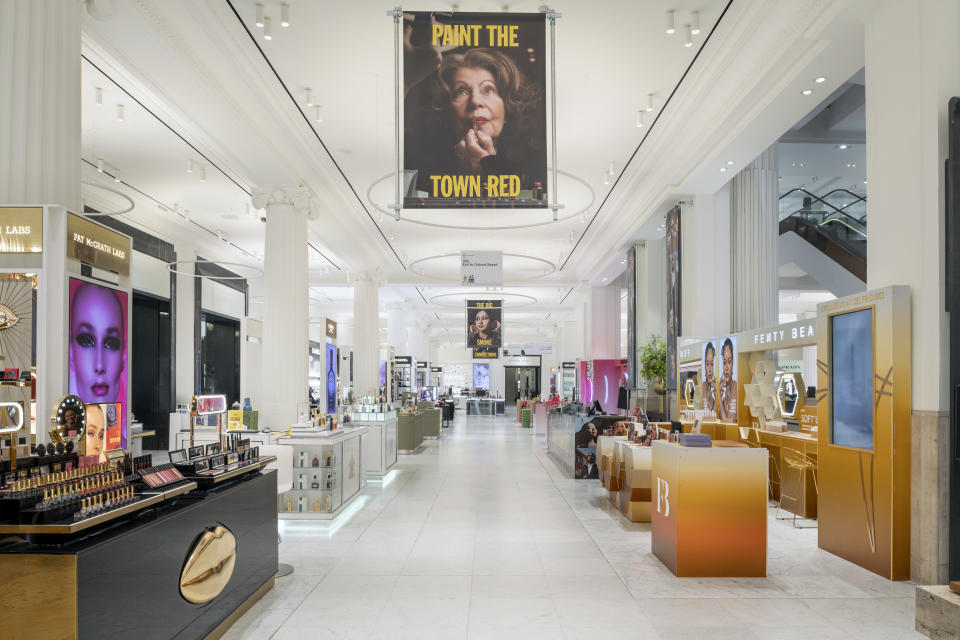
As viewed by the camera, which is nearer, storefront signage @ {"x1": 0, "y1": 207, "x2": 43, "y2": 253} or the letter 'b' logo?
storefront signage @ {"x1": 0, "y1": 207, "x2": 43, "y2": 253}

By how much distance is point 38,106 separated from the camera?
3885 mm

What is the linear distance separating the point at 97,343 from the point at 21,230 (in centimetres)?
85

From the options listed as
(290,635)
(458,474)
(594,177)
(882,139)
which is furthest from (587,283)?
(290,635)

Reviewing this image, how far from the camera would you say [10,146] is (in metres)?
3.78

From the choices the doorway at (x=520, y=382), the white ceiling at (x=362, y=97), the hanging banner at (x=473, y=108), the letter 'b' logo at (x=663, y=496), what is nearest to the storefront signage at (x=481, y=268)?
the white ceiling at (x=362, y=97)

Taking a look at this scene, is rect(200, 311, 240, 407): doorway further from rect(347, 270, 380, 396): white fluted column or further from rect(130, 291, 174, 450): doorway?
rect(347, 270, 380, 396): white fluted column

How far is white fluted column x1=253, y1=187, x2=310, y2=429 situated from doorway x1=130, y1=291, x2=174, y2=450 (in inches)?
208

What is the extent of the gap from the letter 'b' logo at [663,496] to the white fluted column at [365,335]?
12391 mm

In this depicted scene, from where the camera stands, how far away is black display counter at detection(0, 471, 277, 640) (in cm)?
248

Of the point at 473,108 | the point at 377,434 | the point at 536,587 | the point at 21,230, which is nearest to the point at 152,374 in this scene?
the point at 377,434

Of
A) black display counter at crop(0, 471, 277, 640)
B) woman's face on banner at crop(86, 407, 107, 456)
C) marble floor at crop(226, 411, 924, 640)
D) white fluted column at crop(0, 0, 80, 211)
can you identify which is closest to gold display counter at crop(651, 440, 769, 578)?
marble floor at crop(226, 411, 924, 640)

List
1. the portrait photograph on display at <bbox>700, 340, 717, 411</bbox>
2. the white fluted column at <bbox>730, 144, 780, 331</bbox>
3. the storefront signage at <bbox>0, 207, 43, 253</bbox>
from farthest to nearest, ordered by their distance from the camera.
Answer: the white fluted column at <bbox>730, 144, 780, 331</bbox>
the portrait photograph on display at <bbox>700, 340, 717, 411</bbox>
the storefront signage at <bbox>0, 207, 43, 253</bbox>

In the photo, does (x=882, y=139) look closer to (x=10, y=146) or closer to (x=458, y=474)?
(x=10, y=146)

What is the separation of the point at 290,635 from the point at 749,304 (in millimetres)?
8981
